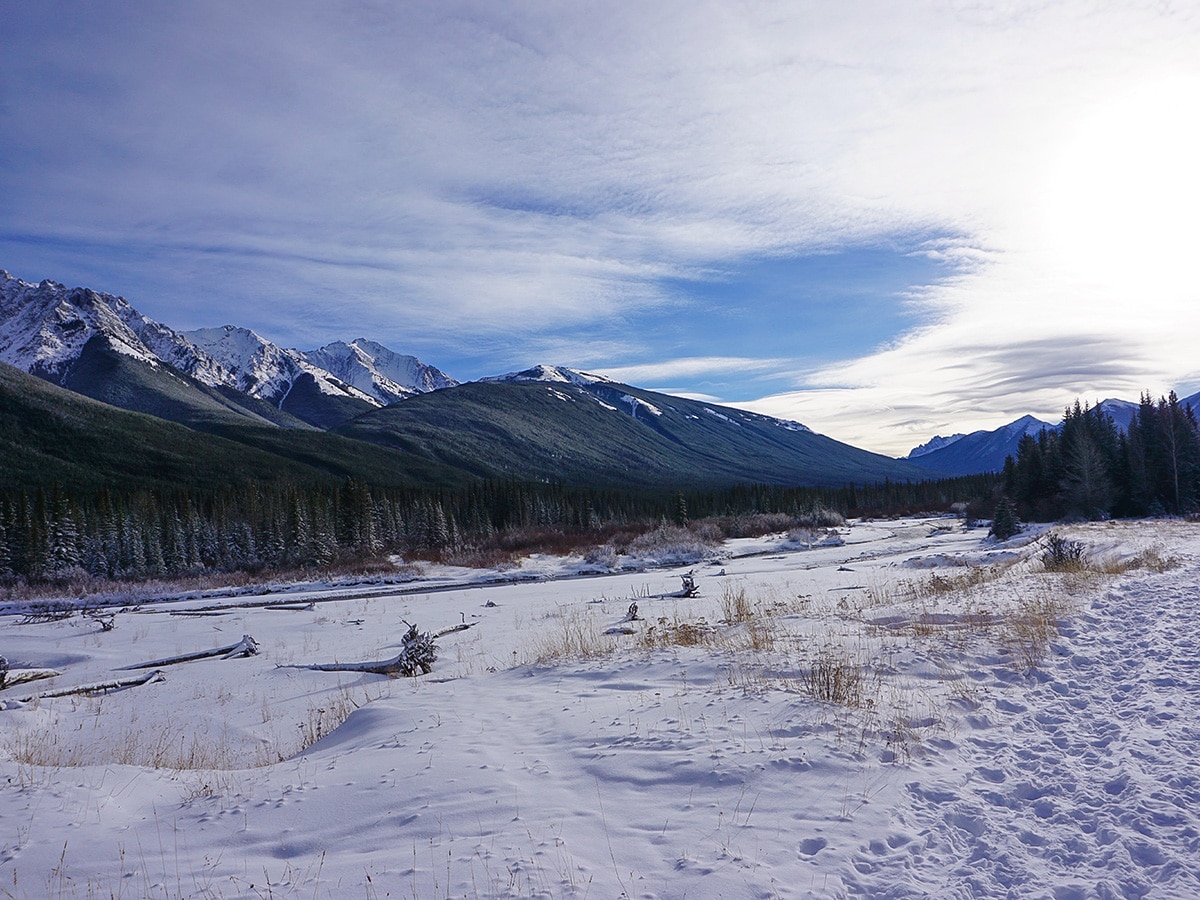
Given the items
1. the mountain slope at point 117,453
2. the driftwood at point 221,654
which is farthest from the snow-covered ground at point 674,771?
the mountain slope at point 117,453

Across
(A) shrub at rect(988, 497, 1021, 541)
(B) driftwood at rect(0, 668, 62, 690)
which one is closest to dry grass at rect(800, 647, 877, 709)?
(B) driftwood at rect(0, 668, 62, 690)

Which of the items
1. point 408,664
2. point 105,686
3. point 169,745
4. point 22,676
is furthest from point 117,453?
point 169,745

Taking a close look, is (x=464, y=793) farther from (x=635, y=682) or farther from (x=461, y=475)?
(x=461, y=475)

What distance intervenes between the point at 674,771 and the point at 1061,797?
129 inches

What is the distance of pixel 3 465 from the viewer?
4242 inches

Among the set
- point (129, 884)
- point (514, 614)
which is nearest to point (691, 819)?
point (129, 884)

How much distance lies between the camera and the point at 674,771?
5.96 meters

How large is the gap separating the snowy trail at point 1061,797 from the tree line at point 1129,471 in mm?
47431

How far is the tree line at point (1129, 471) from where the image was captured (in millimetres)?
51344

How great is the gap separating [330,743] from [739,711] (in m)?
5.23

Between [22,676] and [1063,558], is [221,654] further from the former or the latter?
[1063,558]

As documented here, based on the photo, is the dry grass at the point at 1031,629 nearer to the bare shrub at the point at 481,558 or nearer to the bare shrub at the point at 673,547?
the bare shrub at the point at 673,547

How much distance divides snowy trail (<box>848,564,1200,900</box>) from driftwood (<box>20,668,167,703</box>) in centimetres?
1508

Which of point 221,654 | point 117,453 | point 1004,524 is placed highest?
point 117,453
